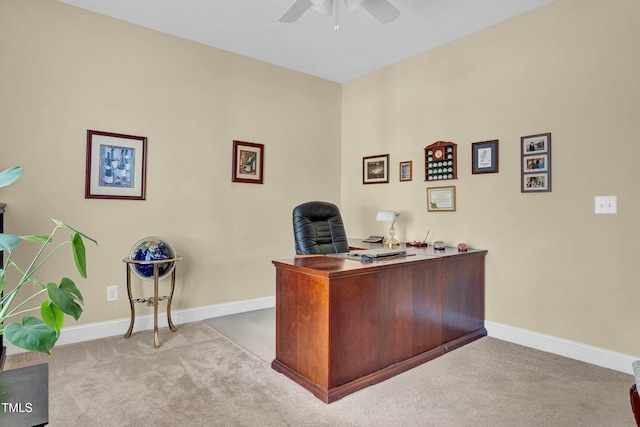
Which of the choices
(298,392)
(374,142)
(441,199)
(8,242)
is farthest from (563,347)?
(8,242)

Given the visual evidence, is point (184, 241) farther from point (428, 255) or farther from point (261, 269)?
point (428, 255)

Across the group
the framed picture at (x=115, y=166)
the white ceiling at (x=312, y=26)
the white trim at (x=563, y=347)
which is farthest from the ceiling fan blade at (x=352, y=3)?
the white trim at (x=563, y=347)

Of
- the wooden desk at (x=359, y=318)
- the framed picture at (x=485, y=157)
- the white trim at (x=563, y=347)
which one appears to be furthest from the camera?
the framed picture at (x=485, y=157)

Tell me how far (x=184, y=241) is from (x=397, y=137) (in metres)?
2.49

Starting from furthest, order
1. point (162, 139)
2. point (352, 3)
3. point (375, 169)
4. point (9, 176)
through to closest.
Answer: point (375, 169) < point (162, 139) < point (352, 3) < point (9, 176)

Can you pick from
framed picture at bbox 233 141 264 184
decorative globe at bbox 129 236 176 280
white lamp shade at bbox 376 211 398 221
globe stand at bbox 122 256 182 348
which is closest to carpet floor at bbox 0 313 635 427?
globe stand at bbox 122 256 182 348

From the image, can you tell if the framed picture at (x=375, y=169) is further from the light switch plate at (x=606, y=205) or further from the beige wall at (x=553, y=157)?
the light switch plate at (x=606, y=205)

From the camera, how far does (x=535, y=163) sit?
9.70 ft

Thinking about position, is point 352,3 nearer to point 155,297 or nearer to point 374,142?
point 374,142

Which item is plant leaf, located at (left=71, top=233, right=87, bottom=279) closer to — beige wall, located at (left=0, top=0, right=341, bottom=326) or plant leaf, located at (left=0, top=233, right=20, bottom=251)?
plant leaf, located at (left=0, top=233, right=20, bottom=251)

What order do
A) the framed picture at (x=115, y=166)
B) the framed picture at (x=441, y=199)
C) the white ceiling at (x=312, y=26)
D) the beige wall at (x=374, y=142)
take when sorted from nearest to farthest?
the beige wall at (x=374, y=142), the white ceiling at (x=312, y=26), the framed picture at (x=115, y=166), the framed picture at (x=441, y=199)

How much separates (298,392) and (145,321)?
182 centimetres

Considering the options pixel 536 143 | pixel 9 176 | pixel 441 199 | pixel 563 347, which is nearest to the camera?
pixel 9 176

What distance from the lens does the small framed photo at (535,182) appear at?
290 cm
